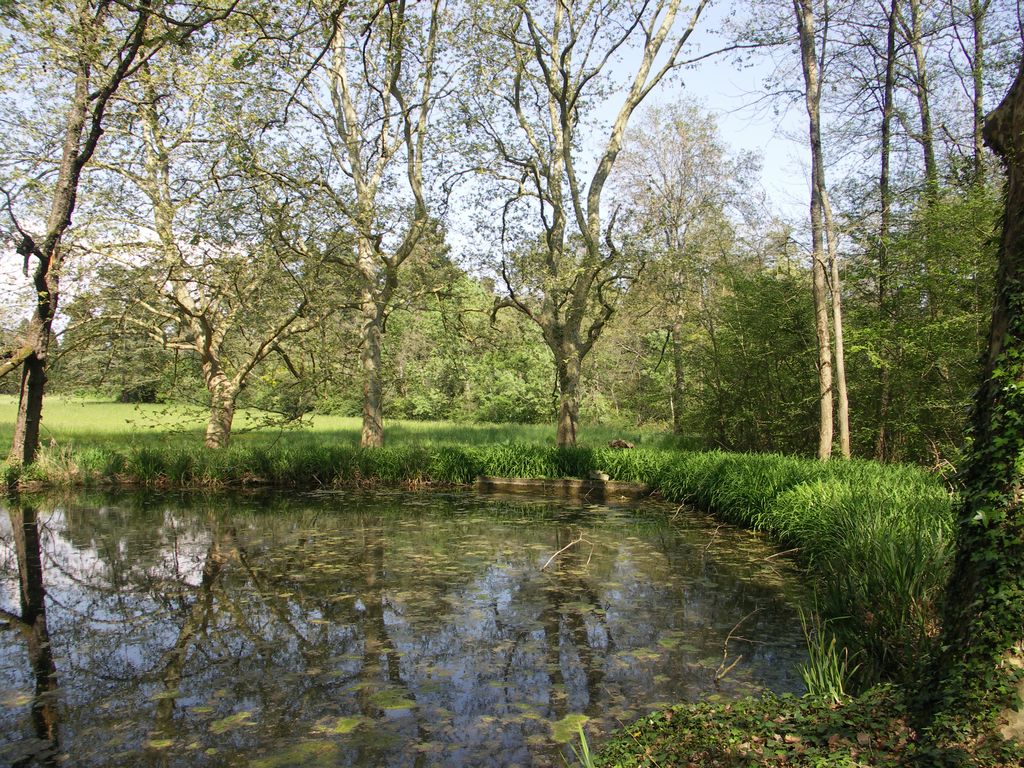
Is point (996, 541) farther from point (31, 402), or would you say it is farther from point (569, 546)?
point (31, 402)

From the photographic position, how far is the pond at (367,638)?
152 inches

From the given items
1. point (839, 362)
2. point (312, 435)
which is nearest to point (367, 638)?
point (839, 362)

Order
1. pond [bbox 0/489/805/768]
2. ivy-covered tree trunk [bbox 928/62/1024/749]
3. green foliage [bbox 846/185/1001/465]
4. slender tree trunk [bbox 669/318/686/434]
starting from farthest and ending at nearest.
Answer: slender tree trunk [bbox 669/318/686/434] < green foliage [bbox 846/185/1001/465] < pond [bbox 0/489/805/768] < ivy-covered tree trunk [bbox 928/62/1024/749]

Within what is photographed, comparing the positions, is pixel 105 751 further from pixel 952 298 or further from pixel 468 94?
pixel 468 94

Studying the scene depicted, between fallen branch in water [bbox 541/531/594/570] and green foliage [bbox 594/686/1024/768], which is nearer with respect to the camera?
green foliage [bbox 594/686/1024/768]

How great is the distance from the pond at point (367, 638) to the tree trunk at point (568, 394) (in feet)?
17.6

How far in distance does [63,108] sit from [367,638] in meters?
12.4

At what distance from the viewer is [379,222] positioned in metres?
13.4

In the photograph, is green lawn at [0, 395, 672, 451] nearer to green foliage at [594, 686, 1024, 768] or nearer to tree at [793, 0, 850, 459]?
tree at [793, 0, 850, 459]

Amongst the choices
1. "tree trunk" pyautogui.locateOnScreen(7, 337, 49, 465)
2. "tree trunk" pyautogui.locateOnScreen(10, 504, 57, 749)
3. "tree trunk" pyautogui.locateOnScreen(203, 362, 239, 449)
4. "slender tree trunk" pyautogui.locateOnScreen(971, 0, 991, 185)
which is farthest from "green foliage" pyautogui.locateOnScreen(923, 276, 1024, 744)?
"tree trunk" pyautogui.locateOnScreen(7, 337, 49, 465)

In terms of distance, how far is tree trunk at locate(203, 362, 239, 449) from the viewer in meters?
13.9

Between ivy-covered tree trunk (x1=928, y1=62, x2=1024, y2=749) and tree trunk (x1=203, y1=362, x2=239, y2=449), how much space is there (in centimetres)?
1308

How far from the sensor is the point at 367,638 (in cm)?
543

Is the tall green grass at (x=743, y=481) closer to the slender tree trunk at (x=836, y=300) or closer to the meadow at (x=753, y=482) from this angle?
the meadow at (x=753, y=482)
